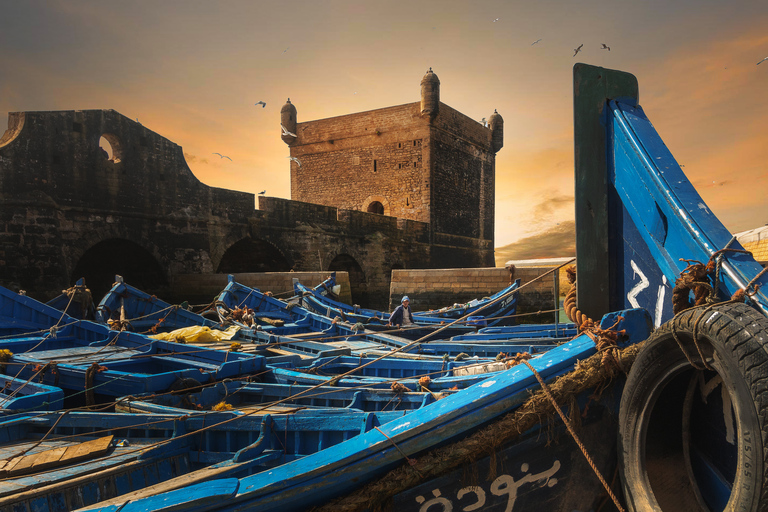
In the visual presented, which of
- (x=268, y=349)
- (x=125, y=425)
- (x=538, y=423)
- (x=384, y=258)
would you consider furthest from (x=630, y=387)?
(x=384, y=258)

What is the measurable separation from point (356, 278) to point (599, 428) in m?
18.5

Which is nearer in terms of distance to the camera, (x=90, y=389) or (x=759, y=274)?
(x=759, y=274)

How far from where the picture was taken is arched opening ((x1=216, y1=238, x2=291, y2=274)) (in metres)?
17.0

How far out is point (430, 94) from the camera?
22906mm

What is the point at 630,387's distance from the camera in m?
2.03

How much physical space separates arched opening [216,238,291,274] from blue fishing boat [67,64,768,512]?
597 inches

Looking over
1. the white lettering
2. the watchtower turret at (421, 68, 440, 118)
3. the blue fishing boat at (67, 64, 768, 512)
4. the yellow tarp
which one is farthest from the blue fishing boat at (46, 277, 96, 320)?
the watchtower turret at (421, 68, 440, 118)

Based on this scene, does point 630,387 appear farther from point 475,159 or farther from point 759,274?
point 475,159

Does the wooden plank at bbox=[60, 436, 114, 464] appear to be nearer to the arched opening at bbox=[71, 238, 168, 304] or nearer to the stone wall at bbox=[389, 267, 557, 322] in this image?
the stone wall at bbox=[389, 267, 557, 322]

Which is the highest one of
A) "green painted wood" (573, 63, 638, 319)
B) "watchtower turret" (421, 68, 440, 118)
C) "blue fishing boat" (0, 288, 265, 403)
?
"watchtower turret" (421, 68, 440, 118)

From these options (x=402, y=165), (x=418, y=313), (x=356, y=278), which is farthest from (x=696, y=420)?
(x=402, y=165)

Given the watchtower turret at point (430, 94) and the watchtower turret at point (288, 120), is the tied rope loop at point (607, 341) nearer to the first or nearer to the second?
the watchtower turret at point (430, 94)

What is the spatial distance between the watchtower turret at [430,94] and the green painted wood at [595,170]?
21353 mm

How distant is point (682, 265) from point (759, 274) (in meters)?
0.42
